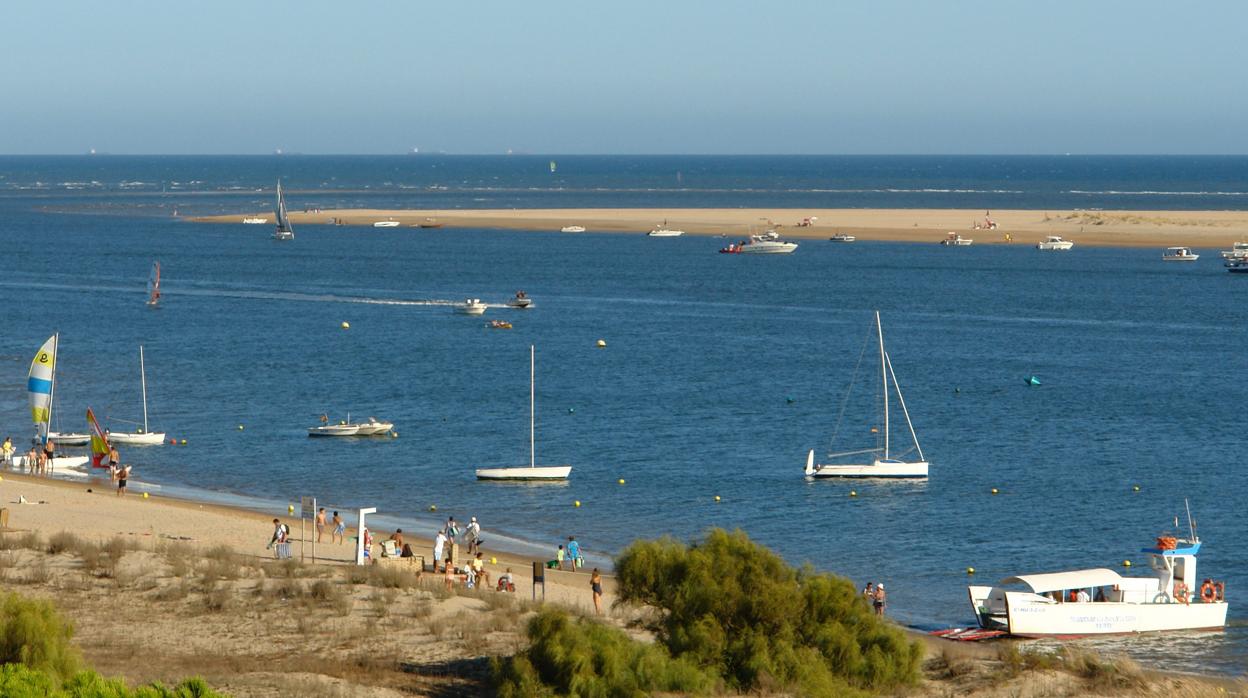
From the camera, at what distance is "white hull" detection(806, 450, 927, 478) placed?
5197 centimetres

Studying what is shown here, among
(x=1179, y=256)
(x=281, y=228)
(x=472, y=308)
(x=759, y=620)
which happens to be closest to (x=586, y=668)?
(x=759, y=620)

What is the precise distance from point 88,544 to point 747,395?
36511 millimetres

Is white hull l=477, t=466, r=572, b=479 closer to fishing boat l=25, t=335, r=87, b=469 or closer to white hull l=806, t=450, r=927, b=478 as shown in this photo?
white hull l=806, t=450, r=927, b=478

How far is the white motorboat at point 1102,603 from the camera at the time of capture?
114 feet

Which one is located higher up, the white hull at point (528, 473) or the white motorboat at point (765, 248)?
the white motorboat at point (765, 248)

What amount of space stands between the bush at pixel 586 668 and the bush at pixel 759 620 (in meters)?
0.69

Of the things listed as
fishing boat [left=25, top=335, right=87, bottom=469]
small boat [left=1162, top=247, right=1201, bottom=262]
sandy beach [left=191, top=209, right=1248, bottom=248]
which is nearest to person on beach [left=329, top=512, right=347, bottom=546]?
fishing boat [left=25, top=335, right=87, bottom=469]

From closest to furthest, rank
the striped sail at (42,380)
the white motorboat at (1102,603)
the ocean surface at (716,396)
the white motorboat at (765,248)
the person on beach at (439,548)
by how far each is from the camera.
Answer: the white motorboat at (1102,603) → the person on beach at (439,548) → the ocean surface at (716,396) → the striped sail at (42,380) → the white motorboat at (765,248)

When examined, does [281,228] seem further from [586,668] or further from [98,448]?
[586,668]

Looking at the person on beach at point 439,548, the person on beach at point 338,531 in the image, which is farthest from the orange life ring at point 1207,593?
the person on beach at point 338,531

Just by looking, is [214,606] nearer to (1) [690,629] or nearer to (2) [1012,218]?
(1) [690,629]

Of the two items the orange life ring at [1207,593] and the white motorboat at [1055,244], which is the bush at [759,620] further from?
the white motorboat at [1055,244]

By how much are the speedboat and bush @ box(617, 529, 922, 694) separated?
31.0 ft

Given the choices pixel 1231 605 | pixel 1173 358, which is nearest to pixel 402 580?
pixel 1231 605
